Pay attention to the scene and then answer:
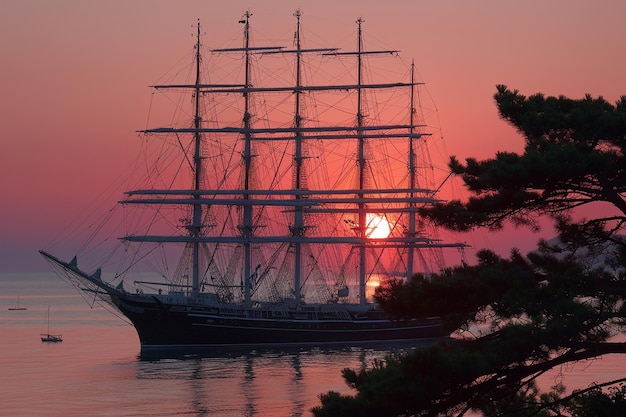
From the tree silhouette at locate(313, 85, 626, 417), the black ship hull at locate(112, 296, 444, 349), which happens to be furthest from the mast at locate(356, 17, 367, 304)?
the tree silhouette at locate(313, 85, 626, 417)

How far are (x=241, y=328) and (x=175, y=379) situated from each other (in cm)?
2088

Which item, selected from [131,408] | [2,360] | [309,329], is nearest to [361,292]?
[309,329]

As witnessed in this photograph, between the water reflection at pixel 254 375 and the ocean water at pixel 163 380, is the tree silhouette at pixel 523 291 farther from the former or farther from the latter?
the water reflection at pixel 254 375

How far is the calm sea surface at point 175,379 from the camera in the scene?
5390 cm

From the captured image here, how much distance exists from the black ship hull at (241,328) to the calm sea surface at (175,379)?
7.44 feet

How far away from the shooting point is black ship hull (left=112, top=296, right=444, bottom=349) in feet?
273

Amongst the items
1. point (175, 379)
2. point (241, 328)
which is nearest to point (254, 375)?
point (175, 379)

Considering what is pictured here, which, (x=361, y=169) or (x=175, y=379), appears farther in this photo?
(x=361, y=169)

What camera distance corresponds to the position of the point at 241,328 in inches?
3366

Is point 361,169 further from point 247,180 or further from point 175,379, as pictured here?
point 175,379

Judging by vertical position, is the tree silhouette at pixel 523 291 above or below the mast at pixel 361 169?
below

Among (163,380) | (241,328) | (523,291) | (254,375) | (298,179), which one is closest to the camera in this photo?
(523,291)

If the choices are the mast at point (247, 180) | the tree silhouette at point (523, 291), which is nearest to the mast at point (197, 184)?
the mast at point (247, 180)

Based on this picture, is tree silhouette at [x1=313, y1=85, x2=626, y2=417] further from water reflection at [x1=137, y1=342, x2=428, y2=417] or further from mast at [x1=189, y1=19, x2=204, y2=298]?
mast at [x1=189, y1=19, x2=204, y2=298]
